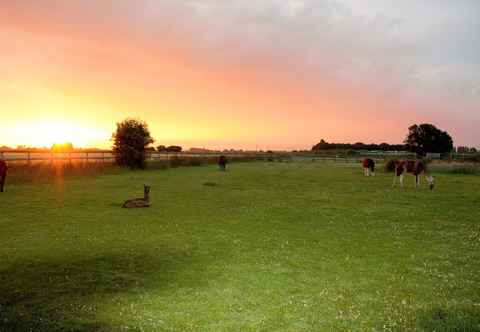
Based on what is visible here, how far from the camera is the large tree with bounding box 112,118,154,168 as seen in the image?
51719 mm

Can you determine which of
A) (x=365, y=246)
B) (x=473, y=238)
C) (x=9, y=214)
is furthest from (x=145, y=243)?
(x=473, y=238)

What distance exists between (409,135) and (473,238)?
130258mm

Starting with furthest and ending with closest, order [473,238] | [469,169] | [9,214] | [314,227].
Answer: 1. [469,169]
2. [9,214]
3. [314,227]
4. [473,238]

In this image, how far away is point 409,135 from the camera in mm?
134125

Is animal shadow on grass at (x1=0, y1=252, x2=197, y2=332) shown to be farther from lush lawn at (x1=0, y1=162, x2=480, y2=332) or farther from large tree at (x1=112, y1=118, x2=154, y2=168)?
large tree at (x1=112, y1=118, x2=154, y2=168)

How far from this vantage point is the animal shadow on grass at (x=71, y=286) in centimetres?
708

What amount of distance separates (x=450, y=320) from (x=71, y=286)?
7.68m

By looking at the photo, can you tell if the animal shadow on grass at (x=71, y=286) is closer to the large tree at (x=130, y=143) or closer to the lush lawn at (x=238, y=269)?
the lush lawn at (x=238, y=269)

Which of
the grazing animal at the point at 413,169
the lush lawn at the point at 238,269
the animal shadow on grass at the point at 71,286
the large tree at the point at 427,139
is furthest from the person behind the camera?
the large tree at the point at 427,139

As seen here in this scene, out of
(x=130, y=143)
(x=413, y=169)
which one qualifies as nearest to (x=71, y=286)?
(x=413, y=169)

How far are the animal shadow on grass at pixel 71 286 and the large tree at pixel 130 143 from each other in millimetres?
41775

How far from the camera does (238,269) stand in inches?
398

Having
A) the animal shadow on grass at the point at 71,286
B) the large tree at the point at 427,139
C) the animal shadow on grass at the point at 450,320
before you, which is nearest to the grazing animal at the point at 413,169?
the animal shadow on grass at the point at 71,286

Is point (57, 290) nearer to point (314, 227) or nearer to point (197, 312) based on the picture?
point (197, 312)
